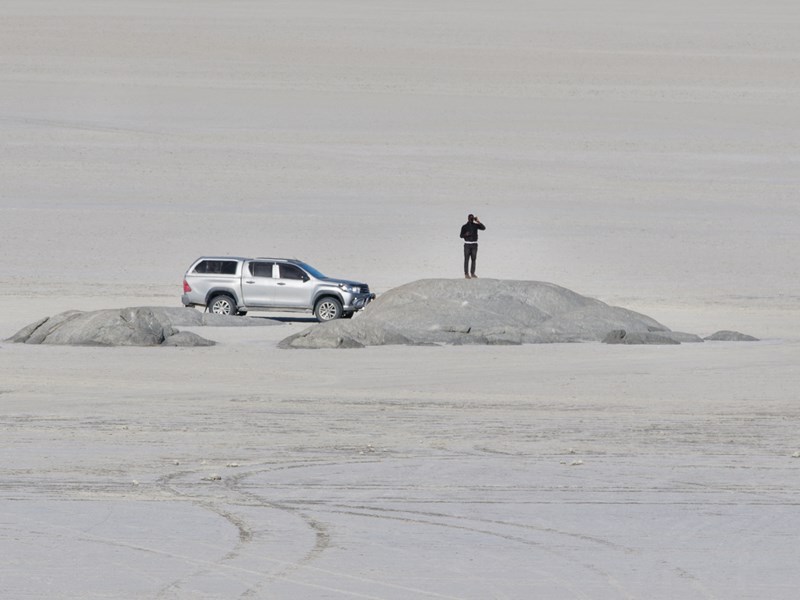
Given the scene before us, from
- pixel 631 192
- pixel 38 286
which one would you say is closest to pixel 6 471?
pixel 38 286

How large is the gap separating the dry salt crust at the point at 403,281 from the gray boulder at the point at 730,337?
45 centimetres

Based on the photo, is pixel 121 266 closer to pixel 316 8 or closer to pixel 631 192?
pixel 631 192

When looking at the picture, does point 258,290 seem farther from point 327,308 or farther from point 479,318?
point 479,318

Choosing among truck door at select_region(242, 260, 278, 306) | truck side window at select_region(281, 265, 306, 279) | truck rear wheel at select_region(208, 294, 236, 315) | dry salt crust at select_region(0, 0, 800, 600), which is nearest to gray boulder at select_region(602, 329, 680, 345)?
dry salt crust at select_region(0, 0, 800, 600)

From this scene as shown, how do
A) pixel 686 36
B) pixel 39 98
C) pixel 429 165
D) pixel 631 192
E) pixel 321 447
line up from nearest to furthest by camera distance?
1. pixel 321 447
2. pixel 631 192
3. pixel 429 165
4. pixel 39 98
5. pixel 686 36

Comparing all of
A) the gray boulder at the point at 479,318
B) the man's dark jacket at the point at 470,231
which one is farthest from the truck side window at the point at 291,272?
the man's dark jacket at the point at 470,231

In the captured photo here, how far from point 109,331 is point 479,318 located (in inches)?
261

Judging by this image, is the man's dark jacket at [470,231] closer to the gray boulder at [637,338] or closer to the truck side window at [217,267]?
the truck side window at [217,267]

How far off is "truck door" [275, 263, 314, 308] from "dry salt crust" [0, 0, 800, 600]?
70.6 inches

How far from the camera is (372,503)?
12.1 m

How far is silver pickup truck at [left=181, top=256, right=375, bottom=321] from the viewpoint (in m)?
32.6

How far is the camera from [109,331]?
2653 centimetres

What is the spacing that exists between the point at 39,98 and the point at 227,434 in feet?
201

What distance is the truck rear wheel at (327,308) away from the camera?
107ft
